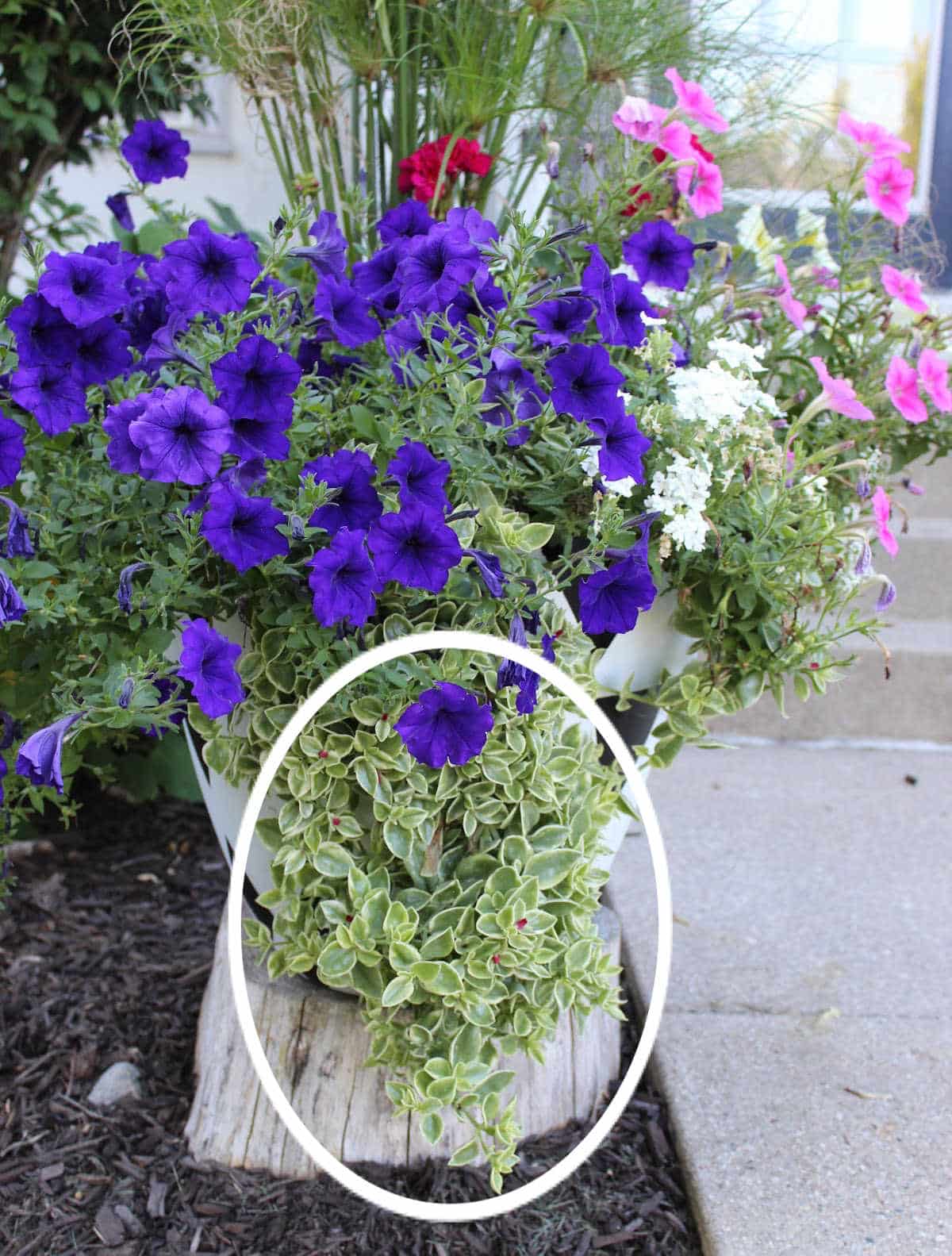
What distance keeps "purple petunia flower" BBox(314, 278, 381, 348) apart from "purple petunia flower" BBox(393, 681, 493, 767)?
43 cm

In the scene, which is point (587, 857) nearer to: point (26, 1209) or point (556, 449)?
point (556, 449)

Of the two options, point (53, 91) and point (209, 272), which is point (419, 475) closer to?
point (209, 272)

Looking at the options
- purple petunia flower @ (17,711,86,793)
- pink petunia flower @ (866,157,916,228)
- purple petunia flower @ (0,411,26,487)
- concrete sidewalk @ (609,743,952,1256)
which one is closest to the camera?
purple petunia flower @ (17,711,86,793)

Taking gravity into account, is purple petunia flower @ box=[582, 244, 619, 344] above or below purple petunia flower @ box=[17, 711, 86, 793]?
above

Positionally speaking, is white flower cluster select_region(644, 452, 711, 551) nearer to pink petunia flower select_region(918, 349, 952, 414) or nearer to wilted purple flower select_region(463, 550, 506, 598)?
wilted purple flower select_region(463, 550, 506, 598)

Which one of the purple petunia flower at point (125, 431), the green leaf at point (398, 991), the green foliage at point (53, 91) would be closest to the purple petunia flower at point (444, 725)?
the green leaf at point (398, 991)

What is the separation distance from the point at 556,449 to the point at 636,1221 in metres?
0.99

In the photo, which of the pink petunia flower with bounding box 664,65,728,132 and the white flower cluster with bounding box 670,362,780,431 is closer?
the white flower cluster with bounding box 670,362,780,431

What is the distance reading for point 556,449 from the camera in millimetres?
1378

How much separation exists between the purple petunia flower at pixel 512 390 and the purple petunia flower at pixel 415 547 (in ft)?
0.69

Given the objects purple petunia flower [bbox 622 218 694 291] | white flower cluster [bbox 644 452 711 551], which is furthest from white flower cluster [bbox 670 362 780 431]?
purple petunia flower [bbox 622 218 694 291]

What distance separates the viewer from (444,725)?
1.24 metres

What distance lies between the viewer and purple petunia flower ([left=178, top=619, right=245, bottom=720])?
1.15m

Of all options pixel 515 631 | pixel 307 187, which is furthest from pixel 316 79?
pixel 515 631
